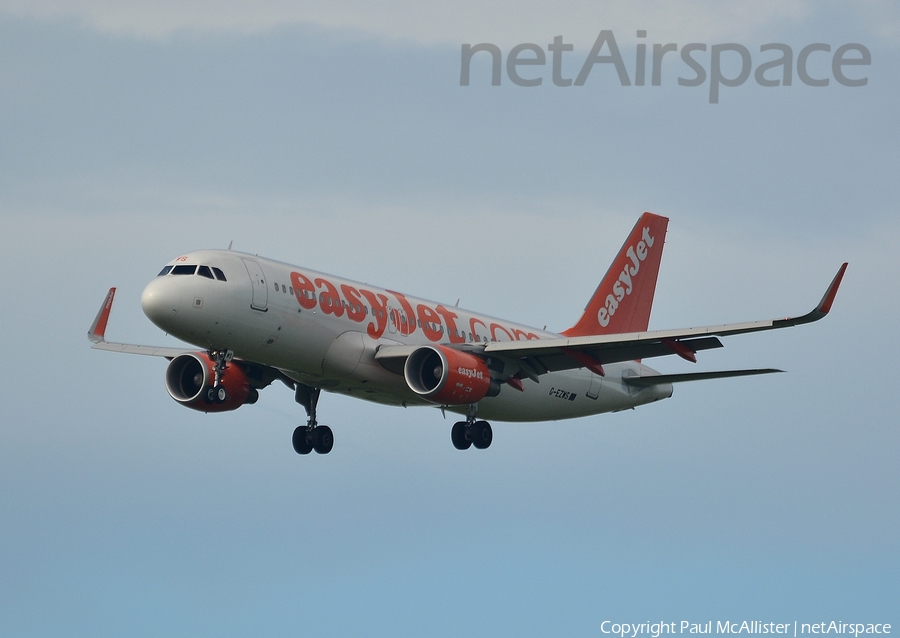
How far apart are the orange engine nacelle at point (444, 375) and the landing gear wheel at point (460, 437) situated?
2.72 m

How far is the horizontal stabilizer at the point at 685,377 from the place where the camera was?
4494cm

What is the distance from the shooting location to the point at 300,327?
42.5 m

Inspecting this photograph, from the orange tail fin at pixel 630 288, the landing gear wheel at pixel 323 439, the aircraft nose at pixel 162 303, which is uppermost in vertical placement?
the orange tail fin at pixel 630 288

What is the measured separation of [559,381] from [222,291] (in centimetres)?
1398

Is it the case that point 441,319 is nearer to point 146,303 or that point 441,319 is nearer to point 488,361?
point 488,361

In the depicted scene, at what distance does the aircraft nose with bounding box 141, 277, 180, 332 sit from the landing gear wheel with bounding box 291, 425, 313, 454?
983cm

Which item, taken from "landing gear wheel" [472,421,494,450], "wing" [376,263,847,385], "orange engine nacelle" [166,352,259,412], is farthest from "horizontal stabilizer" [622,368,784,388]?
"orange engine nacelle" [166,352,259,412]

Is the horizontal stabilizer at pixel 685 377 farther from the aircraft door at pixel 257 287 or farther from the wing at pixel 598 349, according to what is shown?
the aircraft door at pixel 257 287

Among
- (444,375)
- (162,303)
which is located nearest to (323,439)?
(444,375)

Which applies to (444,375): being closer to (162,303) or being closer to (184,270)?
(184,270)

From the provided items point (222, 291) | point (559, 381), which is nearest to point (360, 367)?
point (222, 291)

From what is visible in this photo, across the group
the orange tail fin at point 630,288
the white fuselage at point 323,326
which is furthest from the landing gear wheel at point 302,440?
the orange tail fin at point 630,288

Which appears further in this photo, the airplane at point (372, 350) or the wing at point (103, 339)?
the wing at point (103, 339)

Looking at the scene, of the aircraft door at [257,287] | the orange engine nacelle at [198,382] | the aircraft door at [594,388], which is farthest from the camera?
the aircraft door at [594,388]
